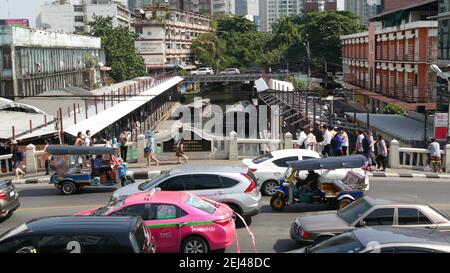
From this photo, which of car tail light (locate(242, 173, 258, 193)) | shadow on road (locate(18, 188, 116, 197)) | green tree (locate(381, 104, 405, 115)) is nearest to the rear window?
car tail light (locate(242, 173, 258, 193))

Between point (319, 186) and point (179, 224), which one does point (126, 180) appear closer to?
point (319, 186)

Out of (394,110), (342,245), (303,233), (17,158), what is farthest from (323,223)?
(394,110)

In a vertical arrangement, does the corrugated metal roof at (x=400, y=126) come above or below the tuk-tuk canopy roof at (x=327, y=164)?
below

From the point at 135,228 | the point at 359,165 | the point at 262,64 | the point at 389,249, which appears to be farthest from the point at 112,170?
the point at 262,64

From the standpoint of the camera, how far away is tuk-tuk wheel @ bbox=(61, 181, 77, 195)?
64.4 feet

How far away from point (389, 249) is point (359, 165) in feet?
27.9

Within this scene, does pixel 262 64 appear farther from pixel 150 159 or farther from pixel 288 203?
pixel 288 203

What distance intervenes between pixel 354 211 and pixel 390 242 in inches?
175

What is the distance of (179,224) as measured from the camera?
11.4m

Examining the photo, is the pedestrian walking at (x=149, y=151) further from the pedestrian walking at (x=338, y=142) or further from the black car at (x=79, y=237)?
the black car at (x=79, y=237)

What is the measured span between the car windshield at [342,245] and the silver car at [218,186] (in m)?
5.15

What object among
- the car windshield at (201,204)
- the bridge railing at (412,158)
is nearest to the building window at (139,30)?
the bridge railing at (412,158)

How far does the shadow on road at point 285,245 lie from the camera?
12597 mm
